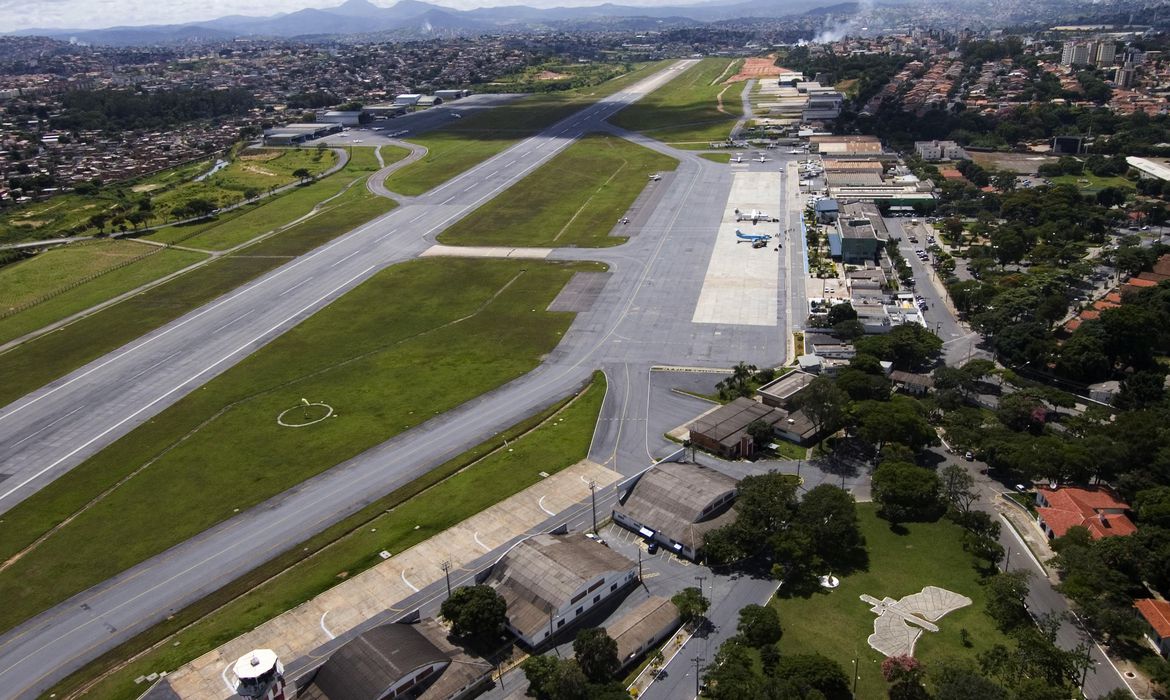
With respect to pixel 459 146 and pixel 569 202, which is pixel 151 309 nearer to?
pixel 569 202

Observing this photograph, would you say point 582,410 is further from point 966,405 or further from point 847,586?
point 966,405

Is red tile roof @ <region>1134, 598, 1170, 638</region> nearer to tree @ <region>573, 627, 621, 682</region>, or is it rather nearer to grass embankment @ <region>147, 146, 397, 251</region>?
tree @ <region>573, 627, 621, 682</region>

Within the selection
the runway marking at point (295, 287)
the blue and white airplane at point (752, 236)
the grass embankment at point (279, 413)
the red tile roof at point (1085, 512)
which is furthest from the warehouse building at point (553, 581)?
the blue and white airplane at point (752, 236)

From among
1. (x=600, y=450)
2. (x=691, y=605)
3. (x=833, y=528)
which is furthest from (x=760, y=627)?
(x=600, y=450)

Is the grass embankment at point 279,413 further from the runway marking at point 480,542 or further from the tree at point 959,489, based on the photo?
the tree at point 959,489

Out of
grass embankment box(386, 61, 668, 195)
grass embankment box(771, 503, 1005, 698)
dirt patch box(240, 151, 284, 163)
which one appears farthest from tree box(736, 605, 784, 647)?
dirt patch box(240, 151, 284, 163)

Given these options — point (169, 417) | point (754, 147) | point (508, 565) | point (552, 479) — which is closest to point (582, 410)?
point (552, 479)

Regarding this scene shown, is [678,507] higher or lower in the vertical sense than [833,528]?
lower
